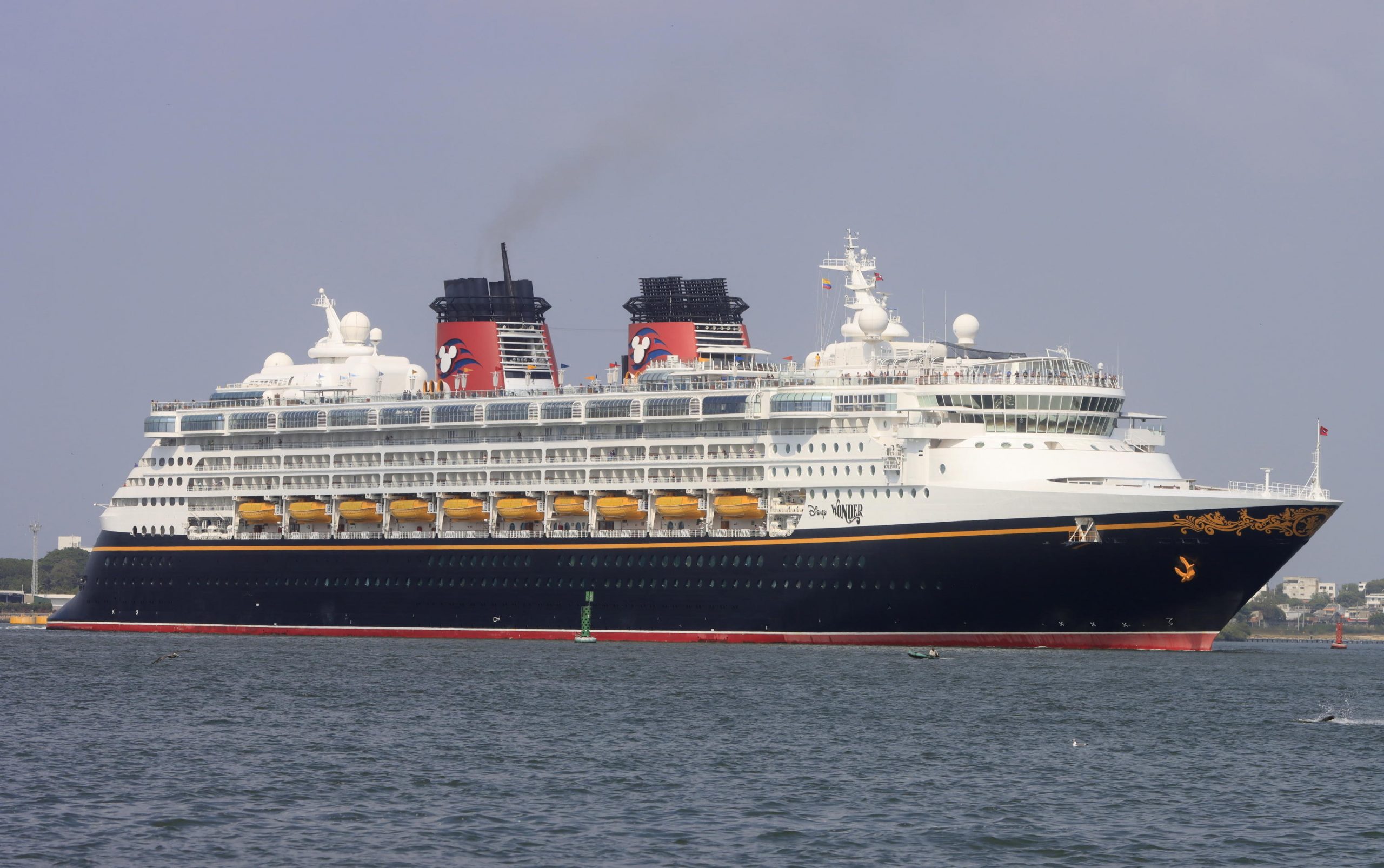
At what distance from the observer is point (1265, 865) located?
32.8 metres

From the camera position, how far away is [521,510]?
276ft

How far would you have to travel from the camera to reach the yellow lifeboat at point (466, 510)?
85.5m

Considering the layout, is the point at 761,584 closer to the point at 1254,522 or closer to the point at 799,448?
the point at 799,448

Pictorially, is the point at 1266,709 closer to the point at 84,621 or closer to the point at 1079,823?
the point at 1079,823

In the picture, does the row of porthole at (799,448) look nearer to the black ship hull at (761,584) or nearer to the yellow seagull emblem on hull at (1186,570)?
the black ship hull at (761,584)

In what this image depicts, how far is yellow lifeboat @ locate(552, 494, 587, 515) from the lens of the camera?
83250 mm

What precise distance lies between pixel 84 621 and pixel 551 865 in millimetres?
71363

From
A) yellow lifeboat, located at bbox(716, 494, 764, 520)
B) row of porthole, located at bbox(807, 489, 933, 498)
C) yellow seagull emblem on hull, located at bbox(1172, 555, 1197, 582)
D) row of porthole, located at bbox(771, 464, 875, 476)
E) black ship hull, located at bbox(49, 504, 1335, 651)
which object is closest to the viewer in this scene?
yellow seagull emblem on hull, located at bbox(1172, 555, 1197, 582)

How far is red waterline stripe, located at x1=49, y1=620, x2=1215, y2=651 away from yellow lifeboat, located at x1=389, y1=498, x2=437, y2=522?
5228 millimetres

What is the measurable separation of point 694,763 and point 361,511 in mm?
47504

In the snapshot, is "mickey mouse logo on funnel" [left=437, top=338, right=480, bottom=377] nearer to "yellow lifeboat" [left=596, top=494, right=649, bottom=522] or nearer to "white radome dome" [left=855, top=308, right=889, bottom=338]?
"yellow lifeboat" [left=596, top=494, right=649, bottom=522]

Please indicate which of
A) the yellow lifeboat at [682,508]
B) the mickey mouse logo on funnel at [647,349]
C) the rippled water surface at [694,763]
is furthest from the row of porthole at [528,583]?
the mickey mouse logo on funnel at [647,349]

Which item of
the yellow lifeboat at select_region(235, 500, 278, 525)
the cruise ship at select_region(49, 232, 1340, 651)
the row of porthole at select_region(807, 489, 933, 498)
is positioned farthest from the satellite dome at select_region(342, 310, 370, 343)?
the row of porthole at select_region(807, 489, 933, 498)

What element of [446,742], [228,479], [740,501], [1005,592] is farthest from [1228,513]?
[228,479]
